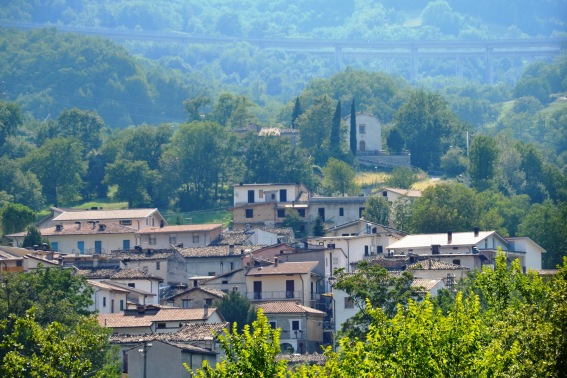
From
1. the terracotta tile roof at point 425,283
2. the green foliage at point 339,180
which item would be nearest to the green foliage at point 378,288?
the terracotta tile roof at point 425,283

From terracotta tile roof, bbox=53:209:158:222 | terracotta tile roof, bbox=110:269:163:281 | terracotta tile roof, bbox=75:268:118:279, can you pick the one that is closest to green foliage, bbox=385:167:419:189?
terracotta tile roof, bbox=53:209:158:222

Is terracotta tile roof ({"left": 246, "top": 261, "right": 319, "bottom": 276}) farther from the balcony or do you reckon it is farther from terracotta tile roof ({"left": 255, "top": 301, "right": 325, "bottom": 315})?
terracotta tile roof ({"left": 255, "top": 301, "right": 325, "bottom": 315})

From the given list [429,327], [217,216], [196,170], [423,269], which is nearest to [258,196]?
[217,216]

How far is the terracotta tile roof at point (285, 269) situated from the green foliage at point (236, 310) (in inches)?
207

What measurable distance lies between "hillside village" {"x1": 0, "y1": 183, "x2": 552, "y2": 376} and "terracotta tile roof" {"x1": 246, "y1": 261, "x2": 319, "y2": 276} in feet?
0.25

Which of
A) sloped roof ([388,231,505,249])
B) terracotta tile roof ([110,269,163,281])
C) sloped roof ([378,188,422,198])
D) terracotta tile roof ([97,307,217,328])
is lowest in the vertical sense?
terracotta tile roof ([97,307,217,328])

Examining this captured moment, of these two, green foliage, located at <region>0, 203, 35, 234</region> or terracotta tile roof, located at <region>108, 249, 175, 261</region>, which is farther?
green foliage, located at <region>0, 203, 35, 234</region>

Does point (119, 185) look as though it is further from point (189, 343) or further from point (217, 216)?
point (189, 343)

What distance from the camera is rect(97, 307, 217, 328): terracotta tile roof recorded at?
68.9 meters

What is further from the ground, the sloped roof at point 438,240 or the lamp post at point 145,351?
the sloped roof at point 438,240

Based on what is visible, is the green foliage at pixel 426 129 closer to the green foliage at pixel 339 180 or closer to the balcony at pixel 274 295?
the green foliage at pixel 339 180

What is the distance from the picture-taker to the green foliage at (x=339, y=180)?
114562 millimetres

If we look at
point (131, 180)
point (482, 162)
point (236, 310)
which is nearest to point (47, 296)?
point (236, 310)

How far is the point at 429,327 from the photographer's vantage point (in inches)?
1405
